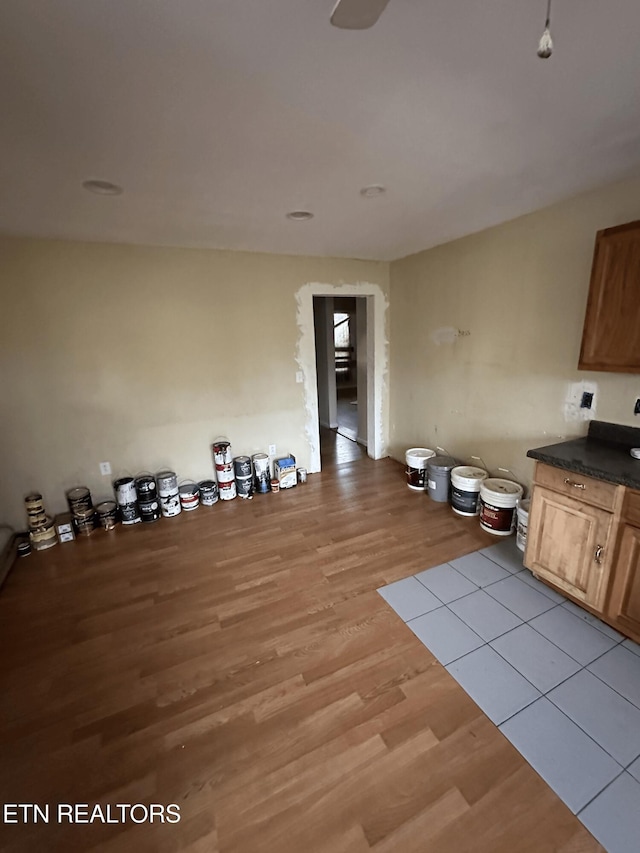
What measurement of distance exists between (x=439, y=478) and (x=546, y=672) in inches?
68.6

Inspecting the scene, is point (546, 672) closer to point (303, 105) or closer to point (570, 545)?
point (570, 545)

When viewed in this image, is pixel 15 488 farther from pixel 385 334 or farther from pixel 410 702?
pixel 385 334

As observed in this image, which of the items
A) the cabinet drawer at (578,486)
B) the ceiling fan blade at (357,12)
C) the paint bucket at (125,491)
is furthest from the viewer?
the paint bucket at (125,491)

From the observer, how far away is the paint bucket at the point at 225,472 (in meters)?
3.45

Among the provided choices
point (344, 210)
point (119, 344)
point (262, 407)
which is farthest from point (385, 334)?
point (119, 344)

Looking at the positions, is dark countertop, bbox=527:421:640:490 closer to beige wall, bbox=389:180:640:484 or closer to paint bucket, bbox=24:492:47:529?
beige wall, bbox=389:180:640:484

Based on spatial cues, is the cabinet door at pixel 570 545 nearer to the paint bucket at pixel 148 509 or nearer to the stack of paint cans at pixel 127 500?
the paint bucket at pixel 148 509

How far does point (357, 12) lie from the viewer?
2.46 feet

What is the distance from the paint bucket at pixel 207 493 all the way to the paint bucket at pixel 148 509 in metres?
0.41

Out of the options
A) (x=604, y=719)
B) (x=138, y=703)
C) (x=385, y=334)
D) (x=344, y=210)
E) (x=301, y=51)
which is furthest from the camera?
(x=385, y=334)

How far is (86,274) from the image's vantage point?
2.81 meters

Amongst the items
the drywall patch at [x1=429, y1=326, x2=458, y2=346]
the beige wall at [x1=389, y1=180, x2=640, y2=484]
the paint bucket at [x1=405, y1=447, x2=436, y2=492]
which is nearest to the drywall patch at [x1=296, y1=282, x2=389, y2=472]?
the beige wall at [x1=389, y1=180, x2=640, y2=484]

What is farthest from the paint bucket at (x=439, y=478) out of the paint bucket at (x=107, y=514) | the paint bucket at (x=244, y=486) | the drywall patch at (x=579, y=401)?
the paint bucket at (x=107, y=514)

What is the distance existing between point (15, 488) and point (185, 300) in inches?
80.7
